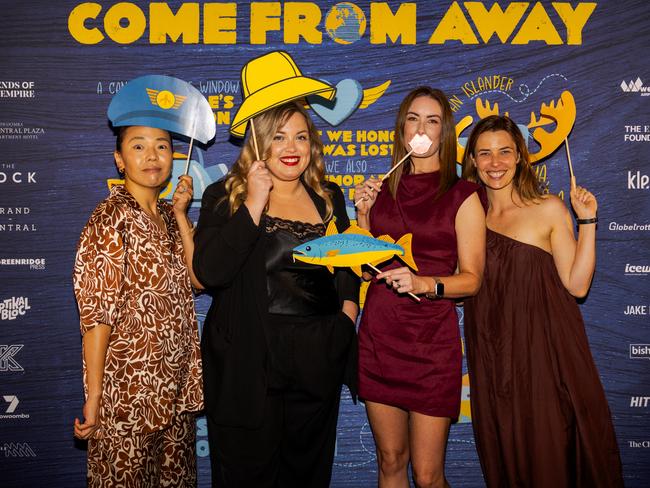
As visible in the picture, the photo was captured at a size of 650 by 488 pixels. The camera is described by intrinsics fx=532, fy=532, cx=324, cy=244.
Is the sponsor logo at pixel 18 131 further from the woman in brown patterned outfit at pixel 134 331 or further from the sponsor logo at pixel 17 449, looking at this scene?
the sponsor logo at pixel 17 449

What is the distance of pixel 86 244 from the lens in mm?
1781

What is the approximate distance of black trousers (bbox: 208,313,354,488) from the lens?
186 cm

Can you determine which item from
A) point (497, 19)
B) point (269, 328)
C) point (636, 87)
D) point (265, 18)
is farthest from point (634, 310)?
point (265, 18)

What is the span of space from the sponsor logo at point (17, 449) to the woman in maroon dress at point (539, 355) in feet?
7.13

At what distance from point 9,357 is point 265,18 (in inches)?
81.9

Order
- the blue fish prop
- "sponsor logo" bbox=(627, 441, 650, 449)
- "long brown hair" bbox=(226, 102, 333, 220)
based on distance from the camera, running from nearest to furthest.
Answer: the blue fish prop → "long brown hair" bbox=(226, 102, 333, 220) → "sponsor logo" bbox=(627, 441, 650, 449)

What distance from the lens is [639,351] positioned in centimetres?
265

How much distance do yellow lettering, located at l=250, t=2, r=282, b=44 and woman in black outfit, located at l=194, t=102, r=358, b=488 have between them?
2.64ft

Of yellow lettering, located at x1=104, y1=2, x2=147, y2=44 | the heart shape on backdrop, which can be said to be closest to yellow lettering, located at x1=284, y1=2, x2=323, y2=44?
the heart shape on backdrop

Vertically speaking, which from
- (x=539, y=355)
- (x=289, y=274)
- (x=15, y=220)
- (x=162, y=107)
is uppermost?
(x=162, y=107)

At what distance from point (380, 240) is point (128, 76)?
1.61 metres

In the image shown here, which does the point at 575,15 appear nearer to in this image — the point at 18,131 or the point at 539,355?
the point at 539,355

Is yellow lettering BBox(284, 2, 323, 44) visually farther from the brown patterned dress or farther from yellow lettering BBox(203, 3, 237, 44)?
the brown patterned dress

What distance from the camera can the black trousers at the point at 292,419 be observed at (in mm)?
1859
